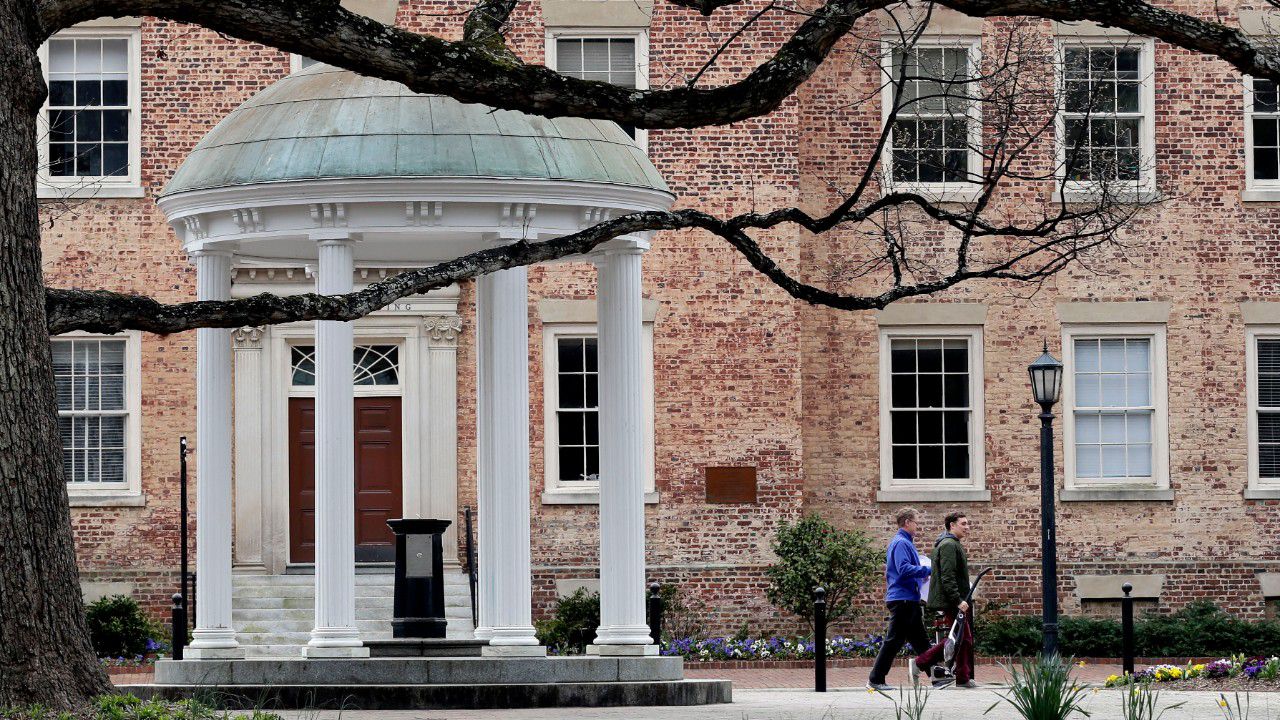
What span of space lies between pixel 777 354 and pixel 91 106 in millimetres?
9095

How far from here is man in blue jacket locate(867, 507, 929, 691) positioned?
17594 mm

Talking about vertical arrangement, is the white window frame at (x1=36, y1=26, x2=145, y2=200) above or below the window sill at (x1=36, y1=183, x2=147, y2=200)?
above

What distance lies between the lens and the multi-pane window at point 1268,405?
25875mm

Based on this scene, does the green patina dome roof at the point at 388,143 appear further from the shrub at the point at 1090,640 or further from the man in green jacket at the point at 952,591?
the shrub at the point at 1090,640

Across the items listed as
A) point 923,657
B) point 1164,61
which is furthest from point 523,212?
point 1164,61

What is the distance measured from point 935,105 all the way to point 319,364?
12083 millimetres

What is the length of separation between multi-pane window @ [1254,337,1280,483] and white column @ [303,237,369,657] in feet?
47.3

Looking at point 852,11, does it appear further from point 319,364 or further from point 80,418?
point 80,418

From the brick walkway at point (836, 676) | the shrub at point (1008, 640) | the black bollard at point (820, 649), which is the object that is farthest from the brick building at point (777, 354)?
the black bollard at point (820, 649)

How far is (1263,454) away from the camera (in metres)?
26.0

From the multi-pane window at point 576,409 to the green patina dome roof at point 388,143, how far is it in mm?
8554

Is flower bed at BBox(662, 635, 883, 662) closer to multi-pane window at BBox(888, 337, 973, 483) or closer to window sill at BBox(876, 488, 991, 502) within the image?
window sill at BBox(876, 488, 991, 502)

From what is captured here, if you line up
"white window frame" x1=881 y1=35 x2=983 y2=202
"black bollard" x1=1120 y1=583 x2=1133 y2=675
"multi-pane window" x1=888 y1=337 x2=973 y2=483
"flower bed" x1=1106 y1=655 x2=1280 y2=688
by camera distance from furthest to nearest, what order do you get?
"multi-pane window" x1=888 y1=337 x2=973 y2=483, "white window frame" x1=881 y1=35 x2=983 y2=202, "black bollard" x1=1120 y1=583 x2=1133 y2=675, "flower bed" x1=1106 y1=655 x2=1280 y2=688

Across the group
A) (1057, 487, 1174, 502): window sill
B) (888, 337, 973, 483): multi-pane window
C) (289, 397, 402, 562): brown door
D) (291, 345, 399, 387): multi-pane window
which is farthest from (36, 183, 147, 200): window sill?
(1057, 487, 1174, 502): window sill
